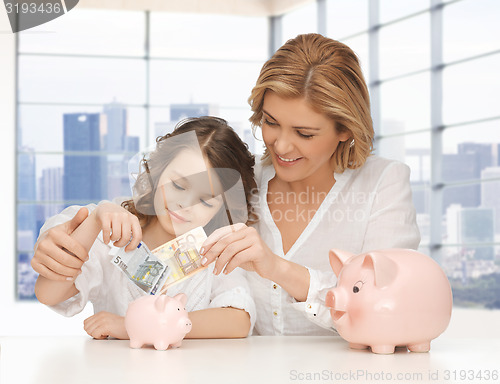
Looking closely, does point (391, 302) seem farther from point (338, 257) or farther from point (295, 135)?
point (295, 135)

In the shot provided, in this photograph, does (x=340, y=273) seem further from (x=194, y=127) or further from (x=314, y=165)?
(x=194, y=127)

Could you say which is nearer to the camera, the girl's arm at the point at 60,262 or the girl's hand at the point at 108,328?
the girl's arm at the point at 60,262

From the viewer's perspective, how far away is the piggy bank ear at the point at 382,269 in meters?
1.25

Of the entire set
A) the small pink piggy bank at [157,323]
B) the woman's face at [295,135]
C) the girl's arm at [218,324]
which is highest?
the woman's face at [295,135]

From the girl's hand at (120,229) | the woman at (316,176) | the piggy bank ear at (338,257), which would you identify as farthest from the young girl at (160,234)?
the piggy bank ear at (338,257)

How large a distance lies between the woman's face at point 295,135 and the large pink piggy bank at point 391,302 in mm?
519

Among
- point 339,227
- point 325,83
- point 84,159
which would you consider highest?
point 84,159

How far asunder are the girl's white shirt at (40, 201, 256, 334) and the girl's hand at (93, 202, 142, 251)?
0.23 m

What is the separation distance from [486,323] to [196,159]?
292 centimetres

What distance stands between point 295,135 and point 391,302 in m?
0.63

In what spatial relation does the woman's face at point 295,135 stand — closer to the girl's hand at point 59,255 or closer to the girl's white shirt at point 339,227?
the girl's white shirt at point 339,227

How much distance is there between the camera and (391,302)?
4.06ft

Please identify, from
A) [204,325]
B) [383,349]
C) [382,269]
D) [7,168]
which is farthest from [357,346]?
[7,168]

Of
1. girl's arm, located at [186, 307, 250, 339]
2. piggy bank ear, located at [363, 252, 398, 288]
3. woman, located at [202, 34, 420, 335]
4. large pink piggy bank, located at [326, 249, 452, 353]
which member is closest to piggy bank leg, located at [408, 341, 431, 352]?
large pink piggy bank, located at [326, 249, 452, 353]
